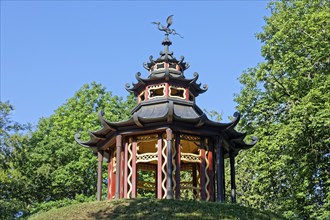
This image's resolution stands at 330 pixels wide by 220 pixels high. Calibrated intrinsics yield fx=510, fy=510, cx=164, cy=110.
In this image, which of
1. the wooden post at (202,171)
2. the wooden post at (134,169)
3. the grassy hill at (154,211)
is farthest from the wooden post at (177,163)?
Result: the grassy hill at (154,211)

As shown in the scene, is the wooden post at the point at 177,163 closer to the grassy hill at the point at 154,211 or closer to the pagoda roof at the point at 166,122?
the pagoda roof at the point at 166,122

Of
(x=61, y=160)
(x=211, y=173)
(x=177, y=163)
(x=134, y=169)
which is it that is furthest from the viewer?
(x=61, y=160)

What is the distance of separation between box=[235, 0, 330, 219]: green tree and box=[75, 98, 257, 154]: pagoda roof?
4560 millimetres

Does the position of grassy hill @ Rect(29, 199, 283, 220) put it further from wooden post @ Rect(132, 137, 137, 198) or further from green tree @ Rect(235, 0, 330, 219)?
green tree @ Rect(235, 0, 330, 219)

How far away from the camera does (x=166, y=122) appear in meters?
16.9

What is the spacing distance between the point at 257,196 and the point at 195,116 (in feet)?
29.3

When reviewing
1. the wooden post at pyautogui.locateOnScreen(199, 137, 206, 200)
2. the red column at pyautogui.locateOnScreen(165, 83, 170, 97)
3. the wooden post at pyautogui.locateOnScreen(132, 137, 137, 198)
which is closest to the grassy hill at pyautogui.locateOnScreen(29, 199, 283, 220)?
the wooden post at pyautogui.locateOnScreen(132, 137, 137, 198)

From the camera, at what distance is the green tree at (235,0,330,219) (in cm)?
2286

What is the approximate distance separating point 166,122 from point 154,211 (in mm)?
3687

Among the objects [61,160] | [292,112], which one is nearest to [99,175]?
[292,112]

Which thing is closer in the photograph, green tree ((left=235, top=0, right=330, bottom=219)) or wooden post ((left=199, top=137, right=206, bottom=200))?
wooden post ((left=199, top=137, right=206, bottom=200))

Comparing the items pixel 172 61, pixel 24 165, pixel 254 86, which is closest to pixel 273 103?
pixel 254 86

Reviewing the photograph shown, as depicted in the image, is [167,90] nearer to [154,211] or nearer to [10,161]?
[154,211]

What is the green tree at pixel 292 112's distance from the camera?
2286 centimetres
